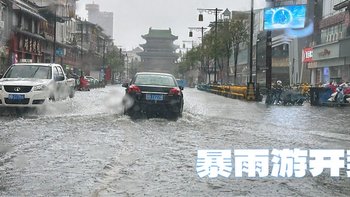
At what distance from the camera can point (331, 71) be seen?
43562 mm

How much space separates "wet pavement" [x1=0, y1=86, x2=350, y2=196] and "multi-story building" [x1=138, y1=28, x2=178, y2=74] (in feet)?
349

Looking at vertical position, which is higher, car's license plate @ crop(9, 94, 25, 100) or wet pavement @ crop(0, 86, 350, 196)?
car's license plate @ crop(9, 94, 25, 100)

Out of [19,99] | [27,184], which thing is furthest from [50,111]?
[27,184]

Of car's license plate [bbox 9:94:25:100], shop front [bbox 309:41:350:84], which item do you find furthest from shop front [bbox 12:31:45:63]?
car's license plate [bbox 9:94:25:100]

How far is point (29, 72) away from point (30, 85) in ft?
6.15

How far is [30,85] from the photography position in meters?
13.9

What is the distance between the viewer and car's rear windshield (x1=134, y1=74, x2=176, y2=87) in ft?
45.1

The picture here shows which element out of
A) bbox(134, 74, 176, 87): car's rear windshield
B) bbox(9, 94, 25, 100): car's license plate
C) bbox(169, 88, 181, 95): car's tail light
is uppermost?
bbox(134, 74, 176, 87): car's rear windshield

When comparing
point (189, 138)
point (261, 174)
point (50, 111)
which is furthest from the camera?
point (50, 111)

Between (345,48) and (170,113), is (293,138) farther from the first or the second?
(345,48)

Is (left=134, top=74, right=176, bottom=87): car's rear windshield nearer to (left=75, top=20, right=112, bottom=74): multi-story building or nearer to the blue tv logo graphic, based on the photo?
the blue tv logo graphic

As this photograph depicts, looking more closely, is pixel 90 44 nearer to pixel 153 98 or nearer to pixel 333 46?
pixel 333 46

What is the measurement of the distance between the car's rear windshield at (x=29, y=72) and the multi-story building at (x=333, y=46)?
2729 centimetres

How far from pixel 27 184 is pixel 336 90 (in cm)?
2093
